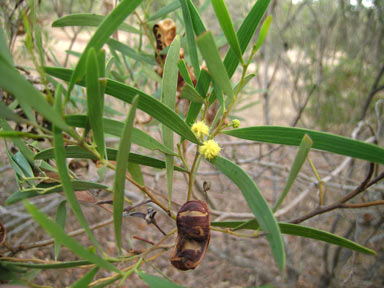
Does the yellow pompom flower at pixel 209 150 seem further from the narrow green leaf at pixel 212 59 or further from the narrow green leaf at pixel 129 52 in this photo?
the narrow green leaf at pixel 129 52

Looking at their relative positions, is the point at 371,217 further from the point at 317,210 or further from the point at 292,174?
the point at 292,174

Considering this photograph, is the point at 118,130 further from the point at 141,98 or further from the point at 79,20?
the point at 79,20

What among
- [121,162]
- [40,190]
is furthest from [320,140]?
[40,190]

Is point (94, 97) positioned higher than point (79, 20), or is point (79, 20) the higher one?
point (79, 20)

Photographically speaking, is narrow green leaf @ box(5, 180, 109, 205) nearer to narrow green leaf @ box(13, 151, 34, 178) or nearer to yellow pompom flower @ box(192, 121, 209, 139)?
narrow green leaf @ box(13, 151, 34, 178)

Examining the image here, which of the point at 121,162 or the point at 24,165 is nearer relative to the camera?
the point at 121,162

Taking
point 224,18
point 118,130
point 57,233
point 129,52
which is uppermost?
point 129,52

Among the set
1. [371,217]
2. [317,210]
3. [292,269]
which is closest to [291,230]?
[317,210]

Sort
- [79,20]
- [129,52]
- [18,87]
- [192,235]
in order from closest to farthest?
1. [18,87]
2. [192,235]
3. [79,20]
4. [129,52]
